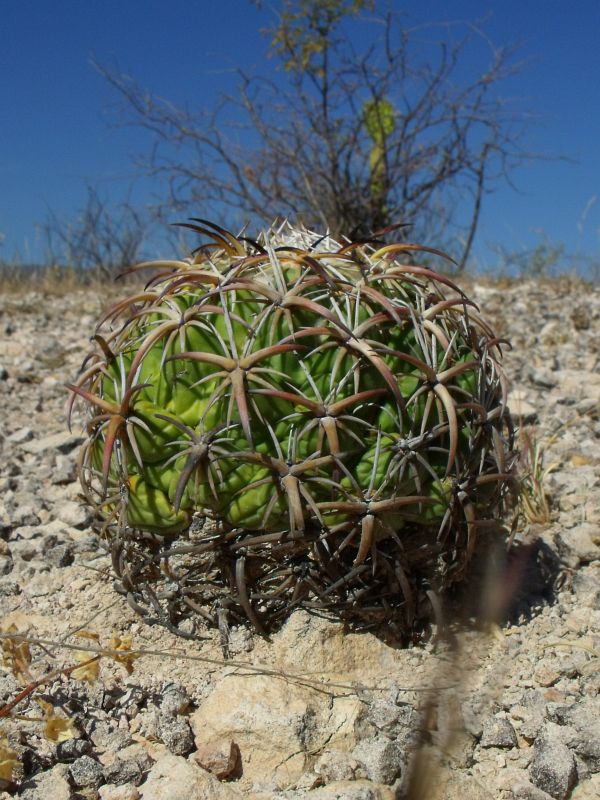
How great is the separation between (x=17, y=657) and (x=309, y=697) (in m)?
0.78

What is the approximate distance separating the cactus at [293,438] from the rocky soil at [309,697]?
14 cm

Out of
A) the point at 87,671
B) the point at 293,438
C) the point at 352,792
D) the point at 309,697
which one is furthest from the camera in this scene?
the point at 87,671

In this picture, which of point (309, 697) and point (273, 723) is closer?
point (273, 723)

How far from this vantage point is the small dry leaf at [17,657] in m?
2.14

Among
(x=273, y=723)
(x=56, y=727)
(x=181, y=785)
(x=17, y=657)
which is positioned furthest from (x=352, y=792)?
(x=17, y=657)

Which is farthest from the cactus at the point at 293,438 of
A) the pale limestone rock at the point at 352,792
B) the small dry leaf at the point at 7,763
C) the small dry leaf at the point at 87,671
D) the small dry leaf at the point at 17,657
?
the small dry leaf at the point at 7,763

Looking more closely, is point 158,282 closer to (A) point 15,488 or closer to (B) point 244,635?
(B) point 244,635

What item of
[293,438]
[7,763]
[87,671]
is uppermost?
[293,438]

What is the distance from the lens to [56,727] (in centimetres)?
195

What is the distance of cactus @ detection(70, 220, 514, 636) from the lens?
1947 millimetres

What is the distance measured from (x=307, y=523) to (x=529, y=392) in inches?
115

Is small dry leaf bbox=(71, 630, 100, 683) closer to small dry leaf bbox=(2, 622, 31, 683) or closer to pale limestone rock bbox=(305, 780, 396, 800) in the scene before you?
small dry leaf bbox=(2, 622, 31, 683)

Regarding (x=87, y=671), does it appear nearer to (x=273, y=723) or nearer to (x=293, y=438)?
(x=273, y=723)

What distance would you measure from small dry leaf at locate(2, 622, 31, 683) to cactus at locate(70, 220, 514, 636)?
0.33 metres
